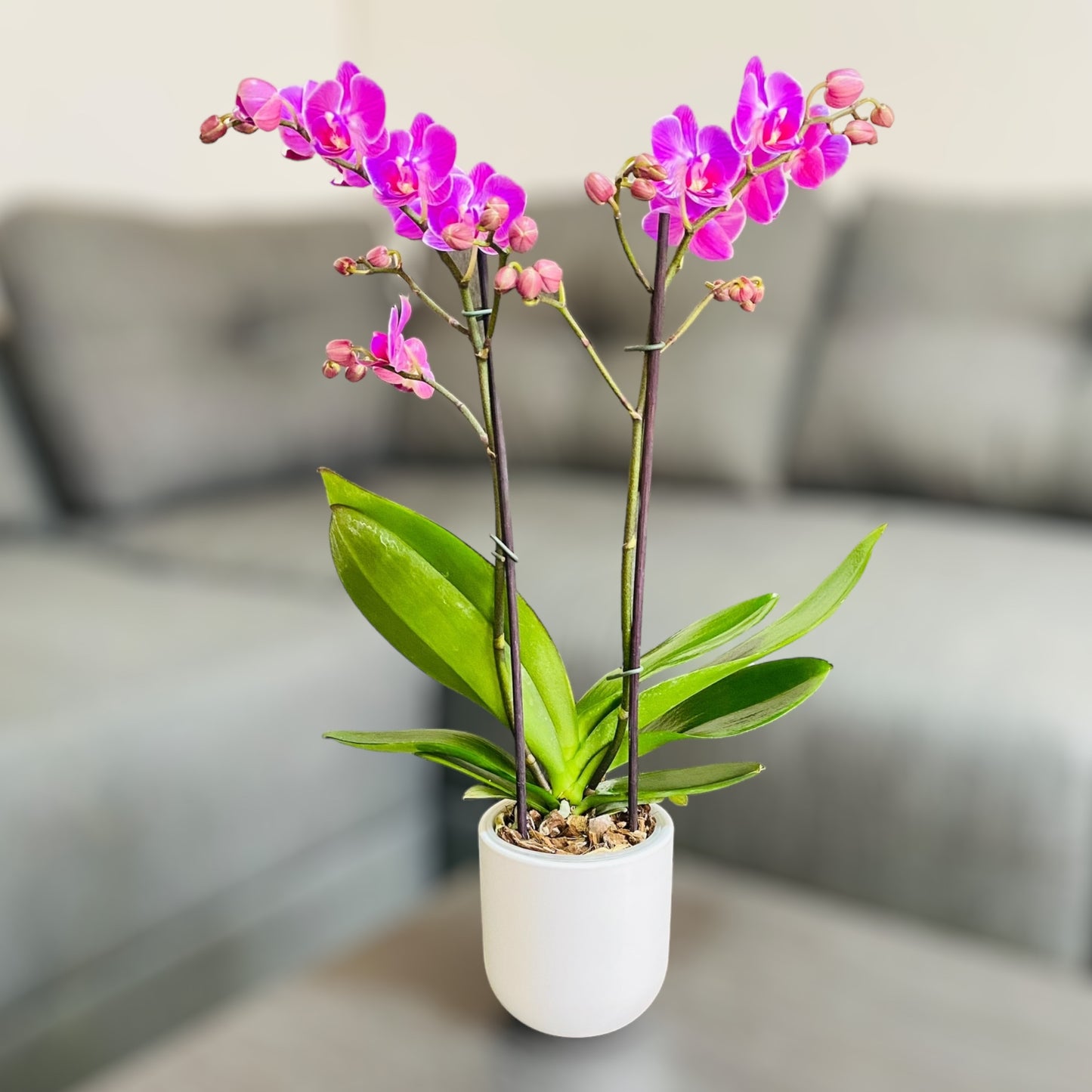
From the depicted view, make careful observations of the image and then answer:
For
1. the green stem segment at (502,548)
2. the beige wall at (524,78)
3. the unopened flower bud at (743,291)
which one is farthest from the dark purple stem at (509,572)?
the beige wall at (524,78)

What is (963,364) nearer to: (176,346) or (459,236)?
(176,346)

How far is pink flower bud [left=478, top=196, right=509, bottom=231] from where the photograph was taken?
0.47 meters

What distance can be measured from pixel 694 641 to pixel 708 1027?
0.66ft

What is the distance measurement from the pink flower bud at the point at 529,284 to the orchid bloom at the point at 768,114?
0.10m

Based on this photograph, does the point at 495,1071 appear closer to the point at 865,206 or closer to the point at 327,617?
the point at 327,617

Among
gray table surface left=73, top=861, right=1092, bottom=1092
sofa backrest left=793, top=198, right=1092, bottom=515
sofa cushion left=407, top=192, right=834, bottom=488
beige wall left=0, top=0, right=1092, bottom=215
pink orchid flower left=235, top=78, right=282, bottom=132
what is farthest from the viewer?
beige wall left=0, top=0, right=1092, bottom=215

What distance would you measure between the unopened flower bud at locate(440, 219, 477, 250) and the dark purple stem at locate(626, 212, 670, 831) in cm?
8

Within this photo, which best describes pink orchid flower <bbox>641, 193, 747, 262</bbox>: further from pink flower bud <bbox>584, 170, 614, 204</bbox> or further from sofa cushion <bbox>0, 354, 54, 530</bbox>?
sofa cushion <bbox>0, 354, 54, 530</bbox>

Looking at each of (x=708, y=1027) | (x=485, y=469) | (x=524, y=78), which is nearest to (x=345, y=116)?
(x=708, y=1027)

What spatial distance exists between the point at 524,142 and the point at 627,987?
232cm

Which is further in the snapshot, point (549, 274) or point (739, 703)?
point (739, 703)

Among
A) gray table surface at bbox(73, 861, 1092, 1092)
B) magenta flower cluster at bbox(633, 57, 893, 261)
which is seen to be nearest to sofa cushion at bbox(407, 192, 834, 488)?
gray table surface at bbox(73, 861, 1092, 1092)

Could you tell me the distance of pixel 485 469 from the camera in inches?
77.5

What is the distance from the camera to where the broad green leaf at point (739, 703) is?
57 centimetres
